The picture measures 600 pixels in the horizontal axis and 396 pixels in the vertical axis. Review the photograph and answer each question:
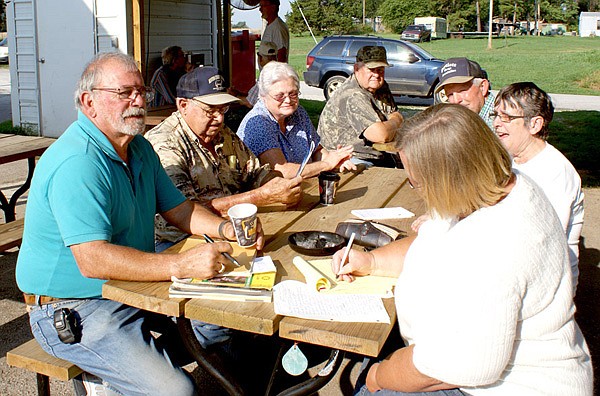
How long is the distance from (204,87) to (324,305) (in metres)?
1.60

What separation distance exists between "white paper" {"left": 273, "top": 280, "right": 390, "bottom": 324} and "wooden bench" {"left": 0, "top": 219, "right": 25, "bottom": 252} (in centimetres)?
213

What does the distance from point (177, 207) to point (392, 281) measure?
111 cm

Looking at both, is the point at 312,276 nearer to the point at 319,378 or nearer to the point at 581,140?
the point at 319,378

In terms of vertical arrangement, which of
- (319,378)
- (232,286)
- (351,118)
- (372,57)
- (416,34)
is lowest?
(319,378)

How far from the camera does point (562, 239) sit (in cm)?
173

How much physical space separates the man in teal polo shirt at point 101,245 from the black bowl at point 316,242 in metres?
0.32

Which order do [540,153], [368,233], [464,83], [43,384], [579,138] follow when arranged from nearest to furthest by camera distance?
[43,384], [368,233], [540,153], [464,83], [579,138]

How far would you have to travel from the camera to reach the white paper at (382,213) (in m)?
2.95

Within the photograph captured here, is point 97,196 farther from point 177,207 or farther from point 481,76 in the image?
point 481,76

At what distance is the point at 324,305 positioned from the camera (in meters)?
1.98

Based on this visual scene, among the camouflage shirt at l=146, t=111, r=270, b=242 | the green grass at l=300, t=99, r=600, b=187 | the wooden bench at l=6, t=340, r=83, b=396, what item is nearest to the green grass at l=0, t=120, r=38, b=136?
the green grass at l=300, t=99, r=600, b=187

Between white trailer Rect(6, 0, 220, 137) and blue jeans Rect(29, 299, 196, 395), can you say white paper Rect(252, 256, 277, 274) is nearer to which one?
blue jeans Rect(29, 299, 196, 395)

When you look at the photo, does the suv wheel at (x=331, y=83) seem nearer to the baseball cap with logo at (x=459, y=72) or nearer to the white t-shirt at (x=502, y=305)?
the baseball cap with logo at (x=459, y=72)

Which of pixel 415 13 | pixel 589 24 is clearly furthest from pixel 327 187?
pixel 589 24
